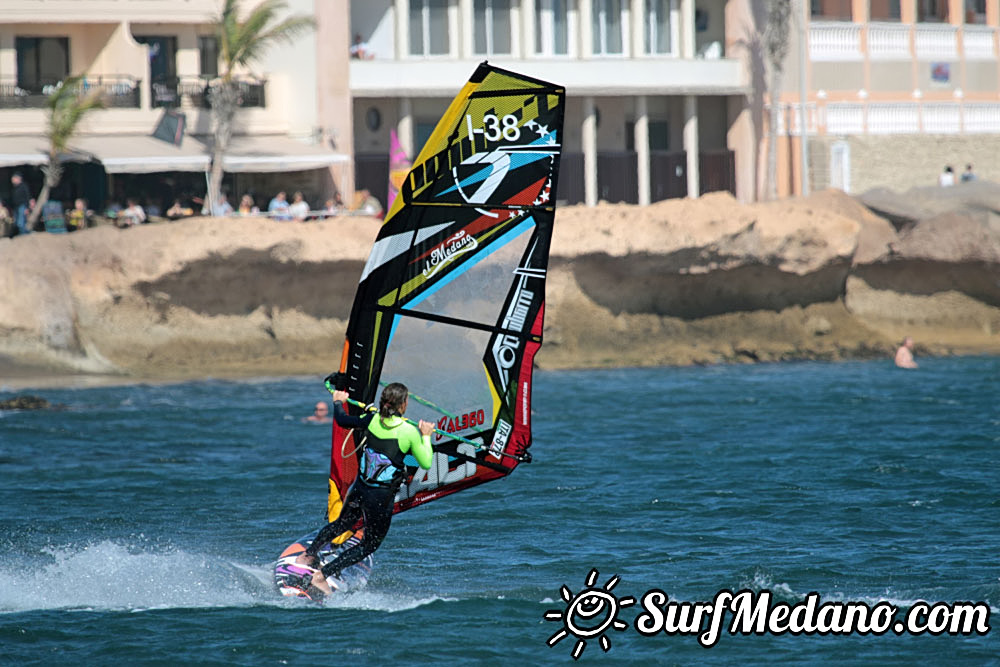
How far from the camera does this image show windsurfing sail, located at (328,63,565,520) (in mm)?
9922

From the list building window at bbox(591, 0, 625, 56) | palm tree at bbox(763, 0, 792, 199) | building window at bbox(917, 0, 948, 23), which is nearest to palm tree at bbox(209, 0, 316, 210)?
building window at bbox(591, 0, 625, 56)

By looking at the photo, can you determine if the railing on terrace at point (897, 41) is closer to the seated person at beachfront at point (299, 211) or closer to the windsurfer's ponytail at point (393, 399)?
the seated person at beachfront at point (299, 211)

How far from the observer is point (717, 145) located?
37.0 meters

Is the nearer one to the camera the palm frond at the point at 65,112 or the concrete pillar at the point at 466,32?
the palm frond at the point at 65,112

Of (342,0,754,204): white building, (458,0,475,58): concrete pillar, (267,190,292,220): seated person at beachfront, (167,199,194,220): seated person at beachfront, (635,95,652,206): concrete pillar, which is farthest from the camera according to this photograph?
(635,95,652,206): concrete pillar

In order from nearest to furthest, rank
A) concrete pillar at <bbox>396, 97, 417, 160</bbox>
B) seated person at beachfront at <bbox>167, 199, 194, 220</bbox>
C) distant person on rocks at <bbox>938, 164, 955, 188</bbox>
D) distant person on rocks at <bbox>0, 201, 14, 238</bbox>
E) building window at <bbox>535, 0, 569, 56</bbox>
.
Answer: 1. distant person on rocks at <bbox>0, 201, 14, 238</bbox>
2. seated person at beachfront at <bbox>167, 199, 194, 220</bbox>
3. concrete pillar at <bbox>396, 97, 417, 160</bbox>
4. distant person on rocks at <bbox>938, 164, 955, 188</bbox>
5. building window at <bbox>535, 0, 569, 56</bbox>

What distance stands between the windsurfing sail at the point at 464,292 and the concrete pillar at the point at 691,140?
2584cm

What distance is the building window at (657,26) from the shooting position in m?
35.5

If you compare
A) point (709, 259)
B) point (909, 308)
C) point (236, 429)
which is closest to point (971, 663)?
point (236, 429)

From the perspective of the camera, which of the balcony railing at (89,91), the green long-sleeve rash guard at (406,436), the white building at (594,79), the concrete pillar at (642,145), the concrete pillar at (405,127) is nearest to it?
the green long-sleeve rash guard at (406,436)

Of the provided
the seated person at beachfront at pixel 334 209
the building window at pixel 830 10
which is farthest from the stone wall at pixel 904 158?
the seated person at beachfront at pixel 334 209

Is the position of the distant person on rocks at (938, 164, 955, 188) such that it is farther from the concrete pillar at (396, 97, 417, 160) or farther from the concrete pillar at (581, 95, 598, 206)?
the concrete pillar at (396, 97, 417, 160)

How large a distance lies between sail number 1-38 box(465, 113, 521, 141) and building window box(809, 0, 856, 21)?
2689 centimetres

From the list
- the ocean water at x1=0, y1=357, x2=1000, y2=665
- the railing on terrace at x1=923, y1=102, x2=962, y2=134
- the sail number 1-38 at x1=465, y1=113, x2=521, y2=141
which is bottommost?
the ocean water at x1=0, y1=357, x2=1000, y2=665
